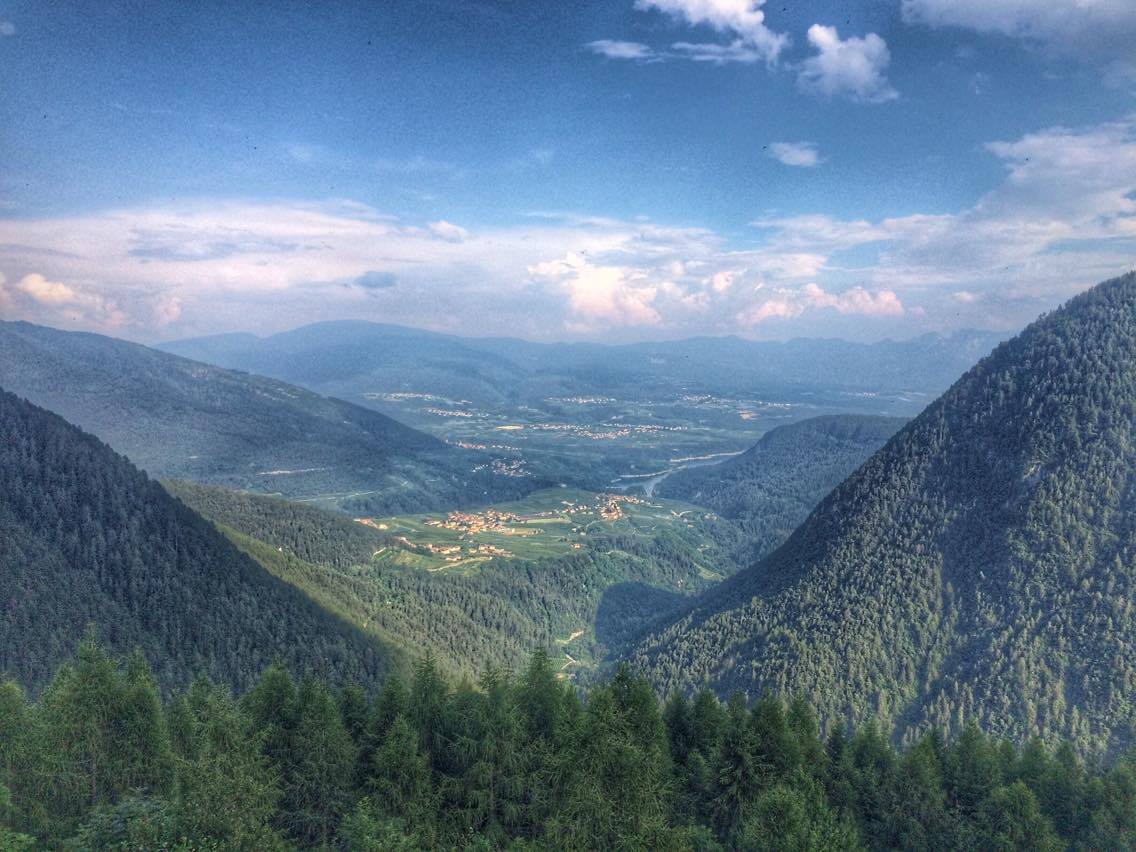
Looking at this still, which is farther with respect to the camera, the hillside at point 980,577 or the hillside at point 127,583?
the hillside at point 127,583

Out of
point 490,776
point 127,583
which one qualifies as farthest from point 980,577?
point 127,583

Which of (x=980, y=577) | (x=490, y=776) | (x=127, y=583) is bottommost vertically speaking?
(x=127, y=583)

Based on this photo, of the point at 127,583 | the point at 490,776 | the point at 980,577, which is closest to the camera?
the point at 490,776

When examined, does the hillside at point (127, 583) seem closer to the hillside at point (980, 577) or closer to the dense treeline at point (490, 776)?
the dense treeline at point (490, 776)

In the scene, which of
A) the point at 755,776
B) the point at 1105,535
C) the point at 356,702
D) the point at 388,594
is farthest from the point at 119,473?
the point at 1105,535

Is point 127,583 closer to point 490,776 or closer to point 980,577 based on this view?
point 490,776

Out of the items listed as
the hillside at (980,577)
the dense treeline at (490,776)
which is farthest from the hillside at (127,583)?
the hillside at (980,577)

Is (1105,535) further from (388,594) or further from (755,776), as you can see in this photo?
(388,594)
